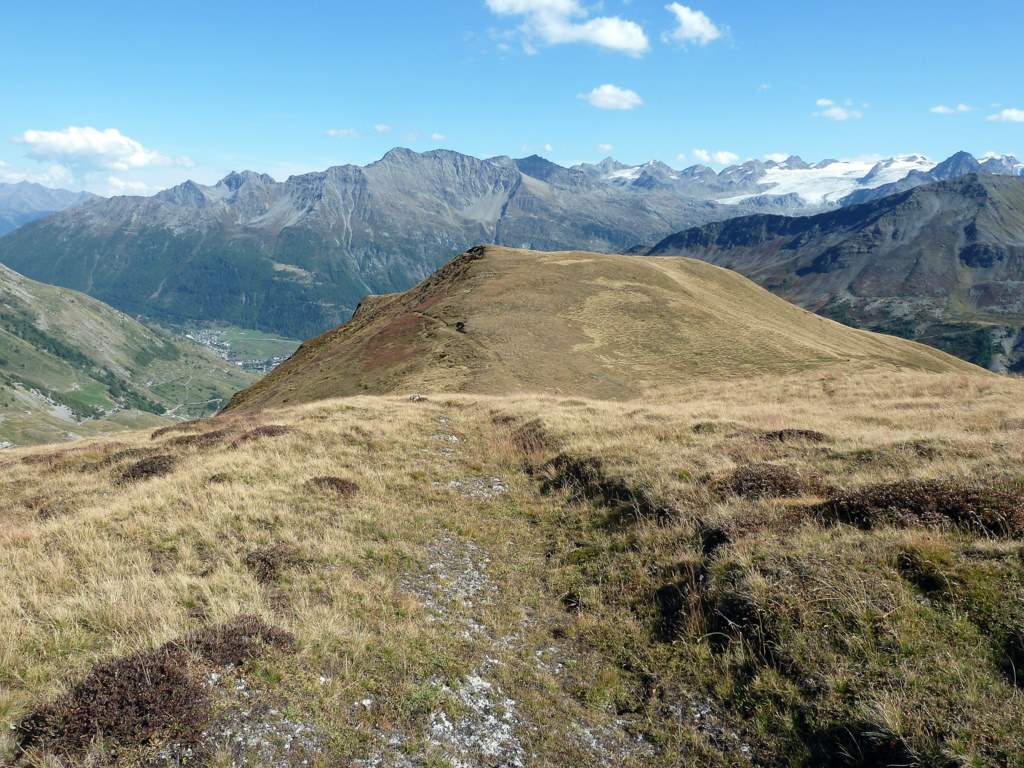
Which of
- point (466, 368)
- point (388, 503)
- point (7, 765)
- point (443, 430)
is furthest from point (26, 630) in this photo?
point (466, 368)

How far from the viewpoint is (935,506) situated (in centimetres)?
1129

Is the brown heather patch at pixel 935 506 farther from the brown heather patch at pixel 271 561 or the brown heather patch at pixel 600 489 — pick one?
the brown heather patch at pixel 271 561

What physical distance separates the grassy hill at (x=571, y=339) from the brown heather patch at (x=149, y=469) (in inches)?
1067

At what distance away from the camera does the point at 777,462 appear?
53.2 feet

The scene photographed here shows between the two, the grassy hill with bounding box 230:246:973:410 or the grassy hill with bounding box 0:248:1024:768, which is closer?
the grassy hill with bounding box 0:248:1024:768

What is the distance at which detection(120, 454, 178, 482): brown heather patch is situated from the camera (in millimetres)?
18844

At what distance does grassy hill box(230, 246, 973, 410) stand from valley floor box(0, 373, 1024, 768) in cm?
3189

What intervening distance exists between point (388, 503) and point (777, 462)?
38.3 ft

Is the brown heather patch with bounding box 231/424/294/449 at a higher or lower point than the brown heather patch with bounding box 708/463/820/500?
lower

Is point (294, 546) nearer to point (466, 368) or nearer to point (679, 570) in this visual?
point (679, 570)

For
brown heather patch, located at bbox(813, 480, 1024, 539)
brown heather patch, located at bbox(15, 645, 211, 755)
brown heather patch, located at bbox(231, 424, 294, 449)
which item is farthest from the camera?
brown heather patch, located at bbox(231, 424, 294, 449)

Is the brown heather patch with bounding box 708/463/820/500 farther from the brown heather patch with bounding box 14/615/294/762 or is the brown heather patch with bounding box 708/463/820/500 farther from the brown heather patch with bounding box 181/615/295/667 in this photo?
the brown heather patch with bounding box 14/615/294/762

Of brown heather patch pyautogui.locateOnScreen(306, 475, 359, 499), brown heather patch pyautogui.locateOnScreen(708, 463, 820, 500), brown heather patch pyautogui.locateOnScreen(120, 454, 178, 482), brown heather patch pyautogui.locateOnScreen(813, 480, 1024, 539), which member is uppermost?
brown heather patch pyautogui.locateOnScreen(813, 480, 1024, 539)

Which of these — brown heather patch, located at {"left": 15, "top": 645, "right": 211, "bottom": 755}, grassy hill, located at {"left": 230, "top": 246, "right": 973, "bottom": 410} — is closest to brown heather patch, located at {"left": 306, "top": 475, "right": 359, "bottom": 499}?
brown heather patch, located at {"left": 15, "top": 645, "right": 211, "bottom": 755}
